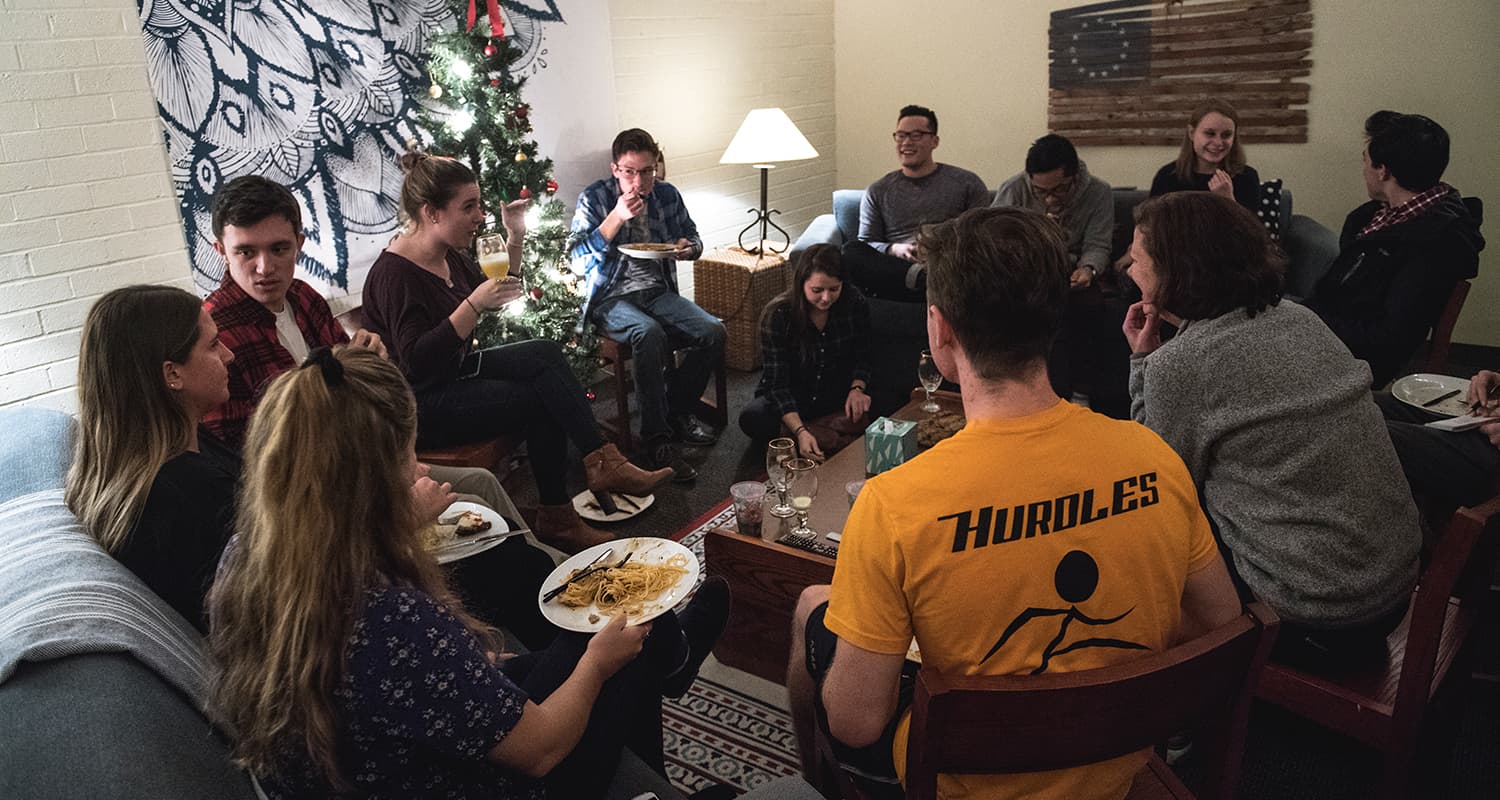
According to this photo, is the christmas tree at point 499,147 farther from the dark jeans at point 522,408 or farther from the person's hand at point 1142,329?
the person's hand at point 1142,329

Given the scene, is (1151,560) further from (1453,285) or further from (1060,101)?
(1060,101)

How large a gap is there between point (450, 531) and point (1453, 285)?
3.00 m

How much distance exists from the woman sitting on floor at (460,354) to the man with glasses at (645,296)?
2.49ft

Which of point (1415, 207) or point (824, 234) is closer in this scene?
point (1415, 207)

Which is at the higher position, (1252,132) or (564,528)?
(1252,132)

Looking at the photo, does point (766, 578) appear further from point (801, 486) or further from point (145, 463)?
point (145, 463)

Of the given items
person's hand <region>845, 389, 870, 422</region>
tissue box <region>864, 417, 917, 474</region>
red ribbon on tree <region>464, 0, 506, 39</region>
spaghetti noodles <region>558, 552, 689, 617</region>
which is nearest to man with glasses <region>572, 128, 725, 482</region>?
red ribbon on tree <region>464, 0, 506, 39</region>

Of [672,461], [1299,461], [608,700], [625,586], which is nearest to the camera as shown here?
[608,700]

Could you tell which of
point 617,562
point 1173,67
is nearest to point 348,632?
point 617,562

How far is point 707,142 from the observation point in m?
5.17

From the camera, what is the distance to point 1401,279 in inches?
113

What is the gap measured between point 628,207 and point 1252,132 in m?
3.31

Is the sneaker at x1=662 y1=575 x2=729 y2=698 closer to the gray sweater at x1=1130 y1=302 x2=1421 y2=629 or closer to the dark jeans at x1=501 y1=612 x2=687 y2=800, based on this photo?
the dark jeans at x1=501 y1=612 x2=687 y2=800

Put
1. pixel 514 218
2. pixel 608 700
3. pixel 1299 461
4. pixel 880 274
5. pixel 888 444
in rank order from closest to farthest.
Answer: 1. pixel 608 700
2. pixel 1299 461
3. pixel 888 444
4. pixel 514 218
5. pixel 880 274
